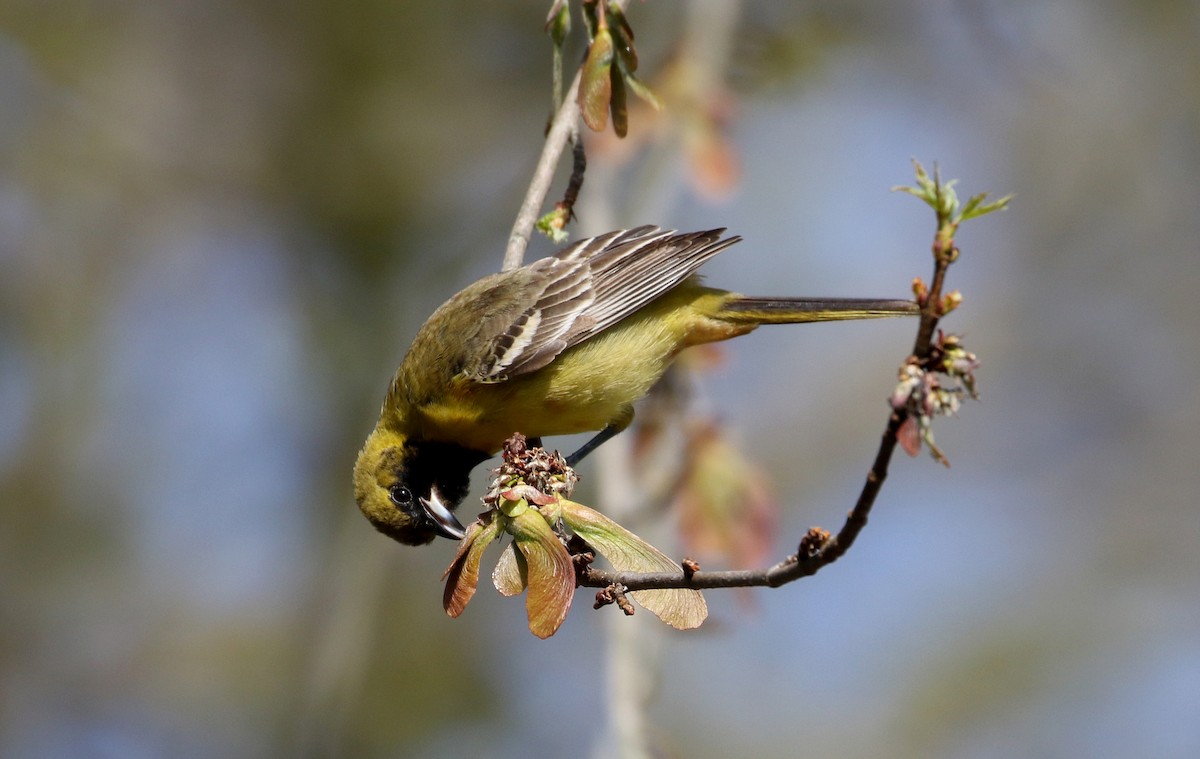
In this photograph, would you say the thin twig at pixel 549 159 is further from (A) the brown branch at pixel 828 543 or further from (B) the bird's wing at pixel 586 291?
(A) the brown branch at pixel 828 543

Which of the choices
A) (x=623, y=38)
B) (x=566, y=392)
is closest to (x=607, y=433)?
(x=566, y=392)

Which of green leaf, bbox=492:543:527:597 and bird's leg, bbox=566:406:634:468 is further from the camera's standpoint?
bird's leg, bbox=566:406:634:468

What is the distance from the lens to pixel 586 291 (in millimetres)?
4969

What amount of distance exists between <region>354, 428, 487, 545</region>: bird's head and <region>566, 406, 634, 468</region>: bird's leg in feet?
1.45

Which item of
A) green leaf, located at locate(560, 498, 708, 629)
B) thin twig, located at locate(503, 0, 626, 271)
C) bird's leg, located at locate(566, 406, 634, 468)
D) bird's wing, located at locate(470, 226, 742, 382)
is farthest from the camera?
bird's leg, located at locate(566, 406, 634, 468)

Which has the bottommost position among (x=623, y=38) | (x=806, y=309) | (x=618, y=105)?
(x=806, y=309)

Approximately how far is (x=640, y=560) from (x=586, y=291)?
240 centimetres

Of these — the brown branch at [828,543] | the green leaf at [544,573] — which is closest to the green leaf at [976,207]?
the brown branch at [828,543]

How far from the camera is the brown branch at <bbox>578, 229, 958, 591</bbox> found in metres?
1.90

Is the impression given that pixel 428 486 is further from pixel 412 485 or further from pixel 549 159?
pixel 549 159

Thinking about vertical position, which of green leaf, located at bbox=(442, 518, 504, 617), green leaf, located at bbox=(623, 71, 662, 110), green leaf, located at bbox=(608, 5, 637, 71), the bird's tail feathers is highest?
green leaf, located at bbox=(608, 5, 637, 71)

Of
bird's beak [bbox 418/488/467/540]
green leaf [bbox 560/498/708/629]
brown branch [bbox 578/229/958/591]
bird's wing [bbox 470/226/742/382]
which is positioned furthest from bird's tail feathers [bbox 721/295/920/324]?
bird's beak [bbox 418/488/467/540]

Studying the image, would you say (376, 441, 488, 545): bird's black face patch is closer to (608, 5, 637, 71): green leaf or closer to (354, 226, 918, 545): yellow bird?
(354, 226, 918, 545): yellow bird

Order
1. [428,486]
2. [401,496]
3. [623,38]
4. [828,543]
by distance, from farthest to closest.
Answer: [428,486], [401,496], [623,38], [828,543]
